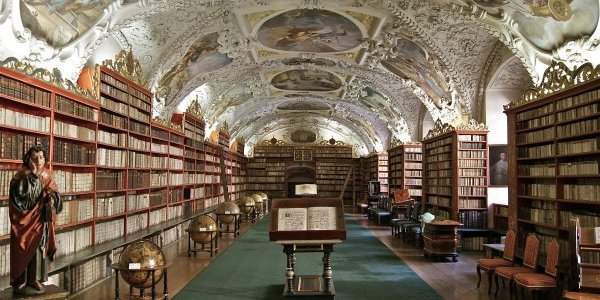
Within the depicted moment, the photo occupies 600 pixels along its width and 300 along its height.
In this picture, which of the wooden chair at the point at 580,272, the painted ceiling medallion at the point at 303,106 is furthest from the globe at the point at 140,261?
the painted ceiling medallion at the point at 303,106

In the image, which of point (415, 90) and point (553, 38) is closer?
point (553, 38)

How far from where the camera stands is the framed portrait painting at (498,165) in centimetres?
1377

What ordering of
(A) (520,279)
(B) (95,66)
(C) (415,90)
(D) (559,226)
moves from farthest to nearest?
(C) (415,90) < (B) (95,66) < (D) (559,226) < (A) (520,279)

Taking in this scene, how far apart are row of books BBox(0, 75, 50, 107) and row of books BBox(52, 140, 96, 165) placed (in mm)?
777

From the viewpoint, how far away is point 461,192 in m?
13.8

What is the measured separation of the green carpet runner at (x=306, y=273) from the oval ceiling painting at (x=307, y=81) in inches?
318

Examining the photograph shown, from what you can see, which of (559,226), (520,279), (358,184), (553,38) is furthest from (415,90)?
(358,184)

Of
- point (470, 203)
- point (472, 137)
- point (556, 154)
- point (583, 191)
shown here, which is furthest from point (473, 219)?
point (583, 191)

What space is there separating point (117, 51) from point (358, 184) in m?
24.8

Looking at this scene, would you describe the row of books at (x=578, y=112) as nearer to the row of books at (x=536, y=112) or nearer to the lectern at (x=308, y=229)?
the row of books at (x=536, y=112)

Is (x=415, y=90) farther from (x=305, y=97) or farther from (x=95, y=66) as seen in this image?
(x=95, y=66)

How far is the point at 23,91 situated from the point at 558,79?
8486mm

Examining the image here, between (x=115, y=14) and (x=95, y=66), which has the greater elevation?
(x=115, y=14)

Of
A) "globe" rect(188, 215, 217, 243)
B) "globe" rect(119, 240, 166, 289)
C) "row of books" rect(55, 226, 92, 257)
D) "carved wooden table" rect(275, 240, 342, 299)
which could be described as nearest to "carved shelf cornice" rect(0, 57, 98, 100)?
"row of books" rect(55, 226, 92, 257)
